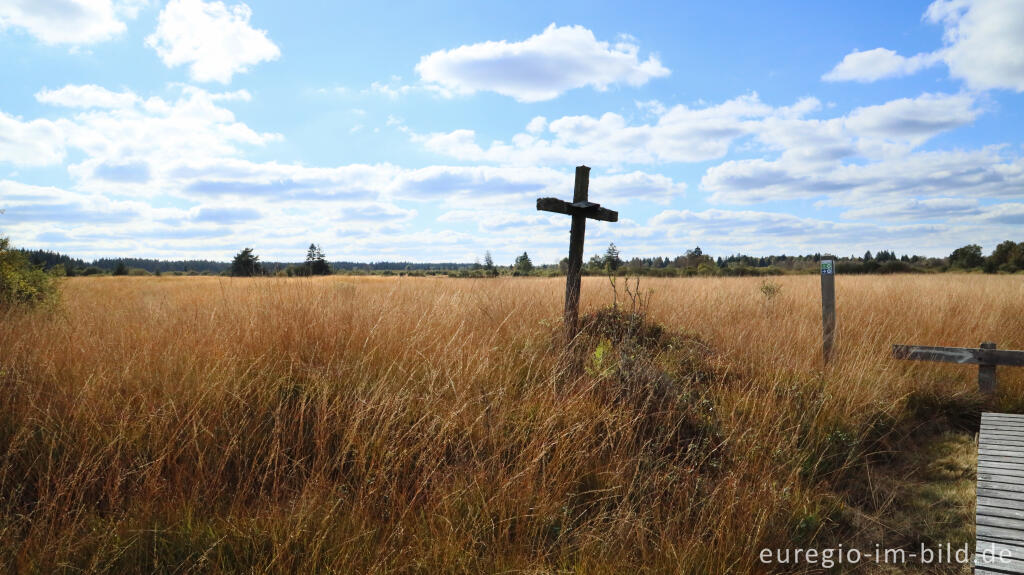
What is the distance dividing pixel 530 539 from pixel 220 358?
2.95 meters

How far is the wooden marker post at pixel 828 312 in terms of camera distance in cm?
689

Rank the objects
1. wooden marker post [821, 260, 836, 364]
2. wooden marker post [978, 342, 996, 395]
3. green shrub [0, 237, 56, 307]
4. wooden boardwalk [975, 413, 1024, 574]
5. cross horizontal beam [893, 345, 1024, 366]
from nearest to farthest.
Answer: wooden boardwalk [975, 413, 1024, 574], cross horizontal beam [893, 345, 1024, 366], wooden marker post [978, 342, 996, 395], wooden marker post [821, 260, 836, 364], green shrub [0, 237, 56, 307]

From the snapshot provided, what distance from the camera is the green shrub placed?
797cm

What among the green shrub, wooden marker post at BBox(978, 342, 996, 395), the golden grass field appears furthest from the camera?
the green shrub

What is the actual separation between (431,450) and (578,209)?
12.7 ft

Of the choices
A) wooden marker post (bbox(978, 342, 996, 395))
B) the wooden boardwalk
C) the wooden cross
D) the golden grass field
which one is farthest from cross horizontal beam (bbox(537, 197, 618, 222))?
wooden marker post (bbox(978, 342, 996, 395))

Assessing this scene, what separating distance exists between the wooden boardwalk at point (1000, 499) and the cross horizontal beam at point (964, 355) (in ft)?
4.38

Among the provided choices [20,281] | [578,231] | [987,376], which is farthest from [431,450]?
[20,281]

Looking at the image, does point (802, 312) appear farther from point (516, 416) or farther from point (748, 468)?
point (516, 416)

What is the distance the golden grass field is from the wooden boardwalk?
0.39 metres

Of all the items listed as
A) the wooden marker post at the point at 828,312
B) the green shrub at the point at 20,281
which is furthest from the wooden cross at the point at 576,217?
the green shrub at the point at 20,281

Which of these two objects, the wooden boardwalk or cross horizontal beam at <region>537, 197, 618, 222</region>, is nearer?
the wooden boardwalk

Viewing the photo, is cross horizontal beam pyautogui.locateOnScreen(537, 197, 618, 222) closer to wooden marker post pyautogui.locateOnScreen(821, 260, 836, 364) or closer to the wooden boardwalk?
wooden marker post pyautogui.locateOnScreen(821, 260, 836, 364)

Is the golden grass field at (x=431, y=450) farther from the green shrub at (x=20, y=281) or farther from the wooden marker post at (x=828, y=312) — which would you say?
the green shrub at (x=20, y=281)
